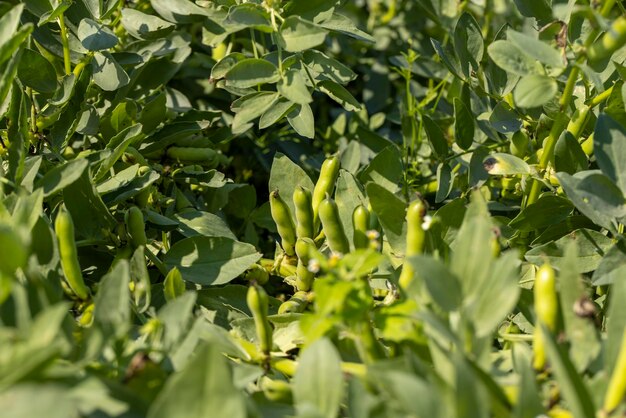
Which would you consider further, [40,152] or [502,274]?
[40,152]

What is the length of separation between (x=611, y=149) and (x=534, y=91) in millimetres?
127

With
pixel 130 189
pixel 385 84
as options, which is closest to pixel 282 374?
pixel 130 189

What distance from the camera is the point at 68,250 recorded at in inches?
33.7

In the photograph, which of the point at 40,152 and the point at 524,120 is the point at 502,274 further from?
the point at 40,152

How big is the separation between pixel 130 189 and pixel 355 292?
1.67ft

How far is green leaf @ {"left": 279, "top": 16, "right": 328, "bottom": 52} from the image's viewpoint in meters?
1.11

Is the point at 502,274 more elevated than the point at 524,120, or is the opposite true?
the point at 524,120

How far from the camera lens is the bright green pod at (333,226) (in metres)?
1.01

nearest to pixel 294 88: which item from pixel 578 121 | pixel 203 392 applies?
pixel 578 121

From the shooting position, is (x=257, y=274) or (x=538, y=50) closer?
(x=538, y=50)

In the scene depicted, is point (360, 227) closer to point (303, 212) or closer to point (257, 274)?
point (303, 212)

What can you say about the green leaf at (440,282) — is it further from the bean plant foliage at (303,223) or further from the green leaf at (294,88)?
the green leaf at (294,88)

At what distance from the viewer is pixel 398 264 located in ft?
3.60

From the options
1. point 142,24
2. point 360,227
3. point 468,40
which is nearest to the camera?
point 360,227
